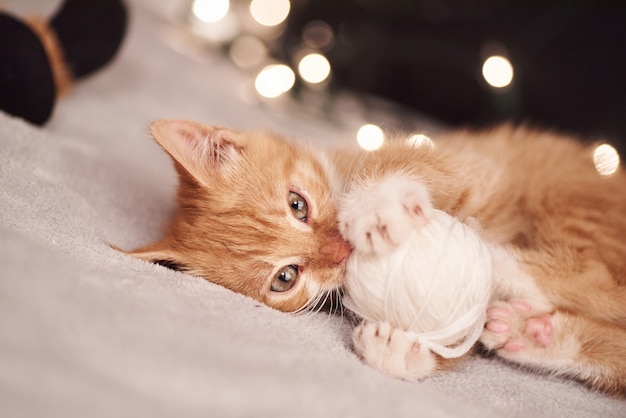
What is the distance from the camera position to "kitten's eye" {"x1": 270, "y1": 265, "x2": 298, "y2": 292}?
1155mm

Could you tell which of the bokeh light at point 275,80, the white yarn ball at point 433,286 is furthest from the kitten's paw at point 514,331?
the bokeh light at point 275,80

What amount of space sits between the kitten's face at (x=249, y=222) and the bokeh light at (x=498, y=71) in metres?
1.30

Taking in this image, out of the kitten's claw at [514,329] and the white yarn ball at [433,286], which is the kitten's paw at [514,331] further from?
the white yarn ball at [433,286]

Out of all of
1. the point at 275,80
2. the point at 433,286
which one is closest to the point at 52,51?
the point at 275,80

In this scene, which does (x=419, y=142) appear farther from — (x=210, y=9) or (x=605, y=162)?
(x=210, y=9)

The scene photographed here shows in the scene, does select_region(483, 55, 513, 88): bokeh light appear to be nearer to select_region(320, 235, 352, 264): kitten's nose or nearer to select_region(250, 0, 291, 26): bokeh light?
select_region(250, 0, 291, 26): bokeh light

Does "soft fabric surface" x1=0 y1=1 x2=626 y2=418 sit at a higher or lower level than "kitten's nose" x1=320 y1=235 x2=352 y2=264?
lower

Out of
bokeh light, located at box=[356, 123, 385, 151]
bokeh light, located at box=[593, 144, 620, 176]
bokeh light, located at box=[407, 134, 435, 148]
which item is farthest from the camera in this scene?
bokeh light, located at box=[356, 123, 385, 151]

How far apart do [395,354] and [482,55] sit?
213 cm

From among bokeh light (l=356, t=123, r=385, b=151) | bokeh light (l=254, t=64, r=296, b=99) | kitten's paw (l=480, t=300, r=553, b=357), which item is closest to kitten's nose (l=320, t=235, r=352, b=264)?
kitten's paw (l=480, t=300, r=553, b=357)

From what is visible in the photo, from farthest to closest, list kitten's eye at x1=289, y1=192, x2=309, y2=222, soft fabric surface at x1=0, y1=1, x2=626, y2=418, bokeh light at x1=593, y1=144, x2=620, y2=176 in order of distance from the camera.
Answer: bokeh light at x1=593, y1=144, x2=620, y2=176
kitten's eye at x1=289, y1=192, x2=309, y2=222
soft fabric surface at x1=0, y1=1, x2=626, y2=418

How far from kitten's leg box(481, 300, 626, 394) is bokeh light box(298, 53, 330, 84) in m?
1.76

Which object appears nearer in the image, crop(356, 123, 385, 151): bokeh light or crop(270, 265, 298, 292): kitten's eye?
crop(270, 265, 298, 292): kitten's eye

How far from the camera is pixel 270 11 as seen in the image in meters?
2.95
